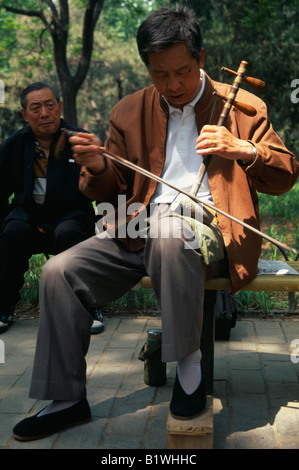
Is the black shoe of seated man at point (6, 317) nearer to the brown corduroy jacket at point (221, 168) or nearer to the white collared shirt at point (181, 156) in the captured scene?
the brown corduroy jacket at point (221, 168)

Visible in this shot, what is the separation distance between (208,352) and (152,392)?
46 cm

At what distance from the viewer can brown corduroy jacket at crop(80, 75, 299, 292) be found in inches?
106

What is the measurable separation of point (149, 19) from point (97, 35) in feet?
88.7

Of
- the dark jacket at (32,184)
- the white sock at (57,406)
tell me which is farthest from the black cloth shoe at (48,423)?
the dark jacket at (32,184)

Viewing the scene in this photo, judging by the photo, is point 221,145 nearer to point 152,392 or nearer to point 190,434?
point 190,434

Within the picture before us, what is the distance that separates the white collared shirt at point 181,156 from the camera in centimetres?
287

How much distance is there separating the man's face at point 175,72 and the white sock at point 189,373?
1167 mm

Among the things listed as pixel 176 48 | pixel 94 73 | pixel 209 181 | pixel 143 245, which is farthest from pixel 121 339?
pixel 94 73

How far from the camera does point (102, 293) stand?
2793 mm

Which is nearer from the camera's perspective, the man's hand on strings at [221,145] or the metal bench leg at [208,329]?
the man's hand on strings at [221,145]

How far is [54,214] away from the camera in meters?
4.25

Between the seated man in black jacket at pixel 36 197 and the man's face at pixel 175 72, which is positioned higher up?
the man's face at pixel 175 72

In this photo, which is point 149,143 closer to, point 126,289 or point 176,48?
point 176,48
